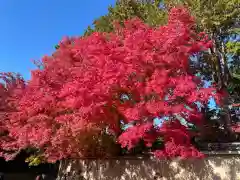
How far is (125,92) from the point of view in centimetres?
1149

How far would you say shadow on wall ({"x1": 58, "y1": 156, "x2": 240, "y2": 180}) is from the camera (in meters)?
10.7

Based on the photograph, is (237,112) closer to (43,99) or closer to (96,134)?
(96,134)

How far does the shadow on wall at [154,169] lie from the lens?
10719mm

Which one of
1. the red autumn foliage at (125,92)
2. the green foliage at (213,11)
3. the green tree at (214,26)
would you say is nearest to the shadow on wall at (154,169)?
the red autumn foliage at (125,92)

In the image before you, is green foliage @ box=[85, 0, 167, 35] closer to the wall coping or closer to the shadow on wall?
the wall coping

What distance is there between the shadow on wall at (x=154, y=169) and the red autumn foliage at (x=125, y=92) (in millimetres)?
1465

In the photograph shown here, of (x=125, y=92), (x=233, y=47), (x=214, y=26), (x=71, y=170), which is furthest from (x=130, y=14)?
(x=71, y=170)

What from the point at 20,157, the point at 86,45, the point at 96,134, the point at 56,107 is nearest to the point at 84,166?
the point at 96,134

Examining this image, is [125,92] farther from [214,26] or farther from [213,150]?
[214,26]

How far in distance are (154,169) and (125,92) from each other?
3793 mm

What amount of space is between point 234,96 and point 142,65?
30.1ft

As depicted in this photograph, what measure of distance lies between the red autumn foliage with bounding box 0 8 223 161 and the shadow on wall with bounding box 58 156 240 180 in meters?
1.47

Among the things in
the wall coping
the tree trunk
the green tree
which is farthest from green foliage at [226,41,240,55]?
the tree trunk

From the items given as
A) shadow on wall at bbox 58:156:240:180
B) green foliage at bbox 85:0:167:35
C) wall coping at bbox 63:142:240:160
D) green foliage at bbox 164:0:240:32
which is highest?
green foliage at bbox 85:0:167:35
